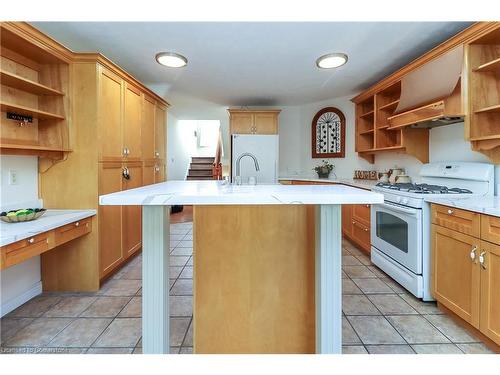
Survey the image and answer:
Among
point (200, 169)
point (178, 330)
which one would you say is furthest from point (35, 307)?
point (200, 169)

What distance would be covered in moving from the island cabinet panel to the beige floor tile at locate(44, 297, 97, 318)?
4.20 ft

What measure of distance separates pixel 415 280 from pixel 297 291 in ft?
4.57

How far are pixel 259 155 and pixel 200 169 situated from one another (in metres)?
4.34

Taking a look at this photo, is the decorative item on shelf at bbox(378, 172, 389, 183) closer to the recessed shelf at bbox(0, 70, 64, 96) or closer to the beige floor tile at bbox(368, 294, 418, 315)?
the beige floor tile at bbox(368, 294, 418, 315)

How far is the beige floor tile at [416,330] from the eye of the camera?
1.79 metres

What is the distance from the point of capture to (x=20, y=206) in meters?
2.20

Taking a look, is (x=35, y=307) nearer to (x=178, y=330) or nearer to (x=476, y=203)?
(x=178, y=330)

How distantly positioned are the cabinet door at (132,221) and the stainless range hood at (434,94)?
299cm

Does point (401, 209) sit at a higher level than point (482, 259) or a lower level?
higher

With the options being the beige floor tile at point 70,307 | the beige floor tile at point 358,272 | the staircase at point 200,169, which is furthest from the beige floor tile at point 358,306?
the staircase at point 200,169

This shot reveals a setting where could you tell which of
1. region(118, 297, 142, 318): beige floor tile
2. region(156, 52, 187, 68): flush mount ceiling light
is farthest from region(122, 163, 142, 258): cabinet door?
region(156, 52, 187, 68): flush mount ceiling light

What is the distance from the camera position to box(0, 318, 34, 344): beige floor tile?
1846mm
